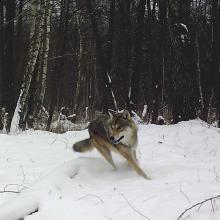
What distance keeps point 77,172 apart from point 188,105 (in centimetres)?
654

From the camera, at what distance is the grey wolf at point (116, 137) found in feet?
22.3

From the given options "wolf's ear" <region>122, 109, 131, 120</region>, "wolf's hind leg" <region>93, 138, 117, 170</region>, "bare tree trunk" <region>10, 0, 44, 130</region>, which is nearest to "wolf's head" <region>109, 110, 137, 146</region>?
"wolf's ear" <region>122, 109, 131, 120</region>

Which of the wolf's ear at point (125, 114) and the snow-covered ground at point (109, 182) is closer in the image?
the snow-covered ground at point (109, 182)

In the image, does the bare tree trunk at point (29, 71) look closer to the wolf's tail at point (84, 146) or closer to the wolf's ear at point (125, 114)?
the wolf's tail at point (84, 146)

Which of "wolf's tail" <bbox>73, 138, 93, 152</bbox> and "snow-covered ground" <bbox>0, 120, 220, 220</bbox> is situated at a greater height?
"wolf's tail" <bbox>73, 138, 93, 152</bbox>

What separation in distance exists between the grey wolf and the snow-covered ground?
22 centimetres

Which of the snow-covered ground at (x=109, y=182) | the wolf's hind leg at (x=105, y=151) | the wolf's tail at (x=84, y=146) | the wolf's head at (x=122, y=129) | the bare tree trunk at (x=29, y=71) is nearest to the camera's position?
the snow-covered ground at (x=109, y=182)

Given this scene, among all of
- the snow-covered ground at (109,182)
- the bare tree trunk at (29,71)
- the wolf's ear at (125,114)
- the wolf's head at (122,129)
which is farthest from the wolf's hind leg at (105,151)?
the bare tree trunk at (29,71)

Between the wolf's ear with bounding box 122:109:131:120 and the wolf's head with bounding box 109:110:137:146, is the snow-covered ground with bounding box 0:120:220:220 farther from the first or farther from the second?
the wolf's ear with bounding box 122:109:131:120

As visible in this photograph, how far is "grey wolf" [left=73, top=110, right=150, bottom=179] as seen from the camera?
680cm

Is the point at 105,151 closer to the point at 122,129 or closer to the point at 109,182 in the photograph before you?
the point at 122,129

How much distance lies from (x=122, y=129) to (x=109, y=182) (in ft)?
2.92

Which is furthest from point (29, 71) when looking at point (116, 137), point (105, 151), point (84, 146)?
point (116, 137)

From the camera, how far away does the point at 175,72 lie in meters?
12.2
